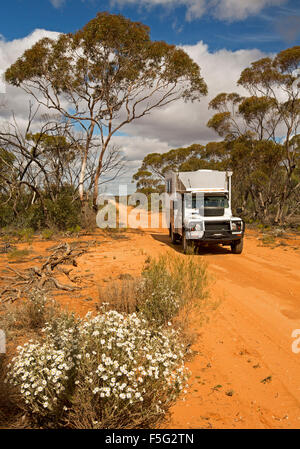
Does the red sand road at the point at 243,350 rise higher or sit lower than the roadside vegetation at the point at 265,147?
lower

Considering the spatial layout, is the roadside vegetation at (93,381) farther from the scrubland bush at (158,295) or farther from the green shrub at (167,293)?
the scrubland bush at (158,295)

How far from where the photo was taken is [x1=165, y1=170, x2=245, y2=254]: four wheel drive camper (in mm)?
10172

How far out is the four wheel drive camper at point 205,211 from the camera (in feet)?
33.4

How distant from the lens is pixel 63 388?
7.64ft

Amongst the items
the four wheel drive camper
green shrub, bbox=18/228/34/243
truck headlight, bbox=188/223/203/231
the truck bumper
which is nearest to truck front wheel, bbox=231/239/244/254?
the four wheel drive camper

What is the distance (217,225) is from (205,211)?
3.82 feet

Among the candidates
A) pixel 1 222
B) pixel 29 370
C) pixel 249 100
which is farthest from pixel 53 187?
pixel 29 370

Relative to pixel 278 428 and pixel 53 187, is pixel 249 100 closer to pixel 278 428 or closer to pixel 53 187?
pixel 53 187

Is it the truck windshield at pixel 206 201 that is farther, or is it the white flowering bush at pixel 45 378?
the truck windshield at pixel 206 201

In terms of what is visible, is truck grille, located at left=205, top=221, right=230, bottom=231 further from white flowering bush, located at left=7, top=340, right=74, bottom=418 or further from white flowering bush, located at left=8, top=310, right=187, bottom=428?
white flowering bush, located at left=7, top=340, right=74, bottom=418

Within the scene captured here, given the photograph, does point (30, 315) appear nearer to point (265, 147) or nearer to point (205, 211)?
point (205, 211)
